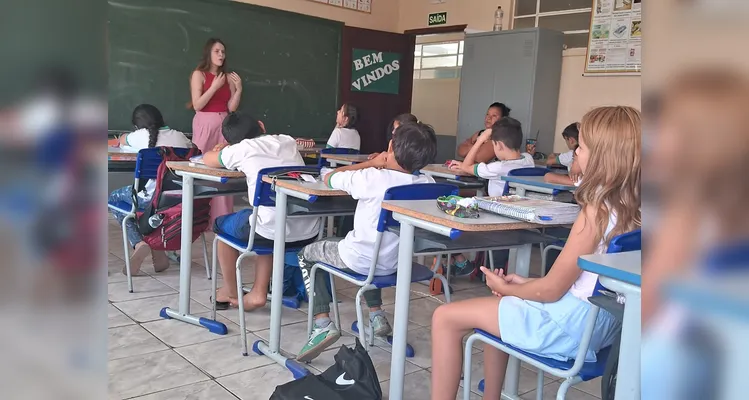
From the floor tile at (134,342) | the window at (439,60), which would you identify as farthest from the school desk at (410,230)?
the window at (439,60)

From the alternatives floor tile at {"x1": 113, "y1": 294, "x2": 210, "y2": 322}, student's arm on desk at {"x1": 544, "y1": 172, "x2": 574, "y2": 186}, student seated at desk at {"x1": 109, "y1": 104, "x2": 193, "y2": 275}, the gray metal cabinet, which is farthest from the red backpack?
the gray metal cabinet

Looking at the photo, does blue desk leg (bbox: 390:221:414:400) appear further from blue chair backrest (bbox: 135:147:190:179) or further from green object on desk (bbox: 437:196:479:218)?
blue chair backrest (bbox: 135:147:190:179)

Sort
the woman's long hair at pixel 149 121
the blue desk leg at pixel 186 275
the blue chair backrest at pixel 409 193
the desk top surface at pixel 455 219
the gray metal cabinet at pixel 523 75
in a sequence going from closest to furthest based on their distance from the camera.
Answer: the desk top surface at pixel 455 219
the blue chair backrest at pixel 409 193
the blue desk leg at pixel 186 275
the woman's long hair at pixel 149 121
the gray metal cabinet at pixel 523 75

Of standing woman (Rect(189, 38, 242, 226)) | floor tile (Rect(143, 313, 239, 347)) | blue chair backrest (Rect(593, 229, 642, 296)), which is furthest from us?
standing woman (Rect(189, 38, 242, 226))

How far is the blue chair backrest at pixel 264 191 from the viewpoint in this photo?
248 cm

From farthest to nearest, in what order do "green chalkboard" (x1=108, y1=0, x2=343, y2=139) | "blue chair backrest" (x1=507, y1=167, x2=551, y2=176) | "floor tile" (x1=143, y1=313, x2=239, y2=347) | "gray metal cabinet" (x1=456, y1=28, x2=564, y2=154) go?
"gray metal cabinet" (x1=456, y1=28, x2=564, y2=154), "green chalkboard" (x1=108, y1=0, x2=343, y2=139), "blue chair backrest" (x1=507, y1=167, x2=551, y2=176), "floor tile" (x1=143, y1=313, x2=239, y2=347)

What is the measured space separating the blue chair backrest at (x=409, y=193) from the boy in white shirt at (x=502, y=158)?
1550mm

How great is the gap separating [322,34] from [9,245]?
6720 millimetres

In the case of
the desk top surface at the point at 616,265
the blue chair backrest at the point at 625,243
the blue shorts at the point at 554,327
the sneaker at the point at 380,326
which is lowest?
the sneaker at the point at 380,326

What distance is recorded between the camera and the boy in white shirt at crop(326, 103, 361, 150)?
17.8 ft

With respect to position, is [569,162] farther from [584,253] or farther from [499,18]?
[584,253]

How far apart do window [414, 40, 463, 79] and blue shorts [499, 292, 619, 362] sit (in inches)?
276

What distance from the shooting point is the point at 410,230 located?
189 cm

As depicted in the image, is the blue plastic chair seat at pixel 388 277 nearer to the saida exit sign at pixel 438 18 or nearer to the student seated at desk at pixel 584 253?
the student seated at desk at pixel 584 253
